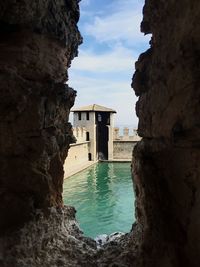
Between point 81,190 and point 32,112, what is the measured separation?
15.9 metres

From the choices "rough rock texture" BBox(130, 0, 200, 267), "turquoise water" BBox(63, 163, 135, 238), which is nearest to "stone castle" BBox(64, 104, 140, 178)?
"turquoise water" BBox(63, 163, 135, 238)

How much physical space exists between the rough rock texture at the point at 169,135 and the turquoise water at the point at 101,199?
8845mm

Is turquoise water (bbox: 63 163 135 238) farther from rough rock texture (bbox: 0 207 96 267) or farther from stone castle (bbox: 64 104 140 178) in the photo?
rough rock texture (bbox: 0 207 96 267)

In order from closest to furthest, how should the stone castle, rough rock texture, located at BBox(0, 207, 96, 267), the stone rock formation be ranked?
the stone rock formation, rough rock texture, located at BBox(0, 207, 96, 267), the stone castle

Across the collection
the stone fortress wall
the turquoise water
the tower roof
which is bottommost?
the turquoise water

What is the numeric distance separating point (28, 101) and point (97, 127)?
30.9 meters

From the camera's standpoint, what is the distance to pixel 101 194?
18.6 m

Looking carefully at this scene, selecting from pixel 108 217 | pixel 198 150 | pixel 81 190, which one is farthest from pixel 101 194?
pixel 198 150

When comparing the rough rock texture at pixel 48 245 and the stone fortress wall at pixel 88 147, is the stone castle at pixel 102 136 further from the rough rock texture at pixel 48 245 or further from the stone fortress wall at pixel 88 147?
the rough rock texture at pixel 48 245

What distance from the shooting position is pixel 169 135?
312 cm

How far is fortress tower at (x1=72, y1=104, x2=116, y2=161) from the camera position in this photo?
109 ft

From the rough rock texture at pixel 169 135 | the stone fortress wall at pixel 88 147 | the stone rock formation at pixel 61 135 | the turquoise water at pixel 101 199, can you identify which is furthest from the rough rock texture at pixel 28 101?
the stone fortress wall at pixel 88 147

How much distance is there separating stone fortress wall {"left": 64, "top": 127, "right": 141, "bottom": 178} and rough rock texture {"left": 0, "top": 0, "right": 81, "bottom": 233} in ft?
70.4

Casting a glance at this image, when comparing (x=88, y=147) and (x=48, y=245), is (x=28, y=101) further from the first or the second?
(x=88, y=147)
